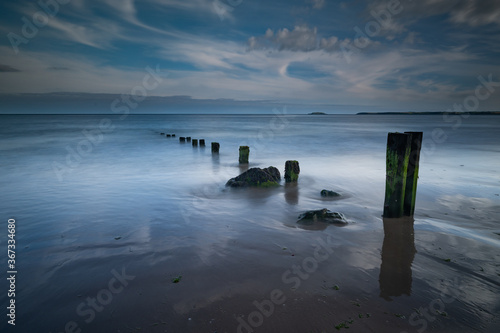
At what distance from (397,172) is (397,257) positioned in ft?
8.20

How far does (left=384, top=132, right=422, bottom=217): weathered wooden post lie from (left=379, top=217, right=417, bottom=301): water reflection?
0.29m

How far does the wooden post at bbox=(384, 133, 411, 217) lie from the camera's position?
6410 millimetres

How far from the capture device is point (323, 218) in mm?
6301

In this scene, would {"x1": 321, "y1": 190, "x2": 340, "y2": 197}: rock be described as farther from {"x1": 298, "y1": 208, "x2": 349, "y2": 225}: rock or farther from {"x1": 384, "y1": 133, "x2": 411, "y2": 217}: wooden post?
{"x1": 298, "y1": 208, "x2": 349, "y2": 225}: rock

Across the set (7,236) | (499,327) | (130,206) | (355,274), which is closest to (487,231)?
(499,327)

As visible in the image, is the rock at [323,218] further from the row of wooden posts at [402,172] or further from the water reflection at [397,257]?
the row of wooden posts at [402,172]

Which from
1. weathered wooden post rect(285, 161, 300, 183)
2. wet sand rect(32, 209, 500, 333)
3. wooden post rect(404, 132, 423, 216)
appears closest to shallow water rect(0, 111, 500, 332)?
wet sand rect(32, 209, 500, 333)

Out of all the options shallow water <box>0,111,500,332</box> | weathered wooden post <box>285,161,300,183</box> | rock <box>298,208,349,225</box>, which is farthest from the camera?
weathered wooden post <box>285,161,300,183</box>

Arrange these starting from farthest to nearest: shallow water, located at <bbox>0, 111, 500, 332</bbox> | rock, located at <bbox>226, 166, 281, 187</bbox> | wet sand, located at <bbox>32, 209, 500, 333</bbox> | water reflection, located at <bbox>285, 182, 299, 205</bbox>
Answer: rock, located at <bbox>226, 166, 281, 187</bbox>
water reflection, located at <bbox>285, 182, 299, 205</bbox>
shallow water, located at <bbox>0, 111, 500, 332</bbox>
wet sand, located at <bbox>32, 209, 500, 333</bbox>

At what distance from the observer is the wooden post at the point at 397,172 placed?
641 centimetres

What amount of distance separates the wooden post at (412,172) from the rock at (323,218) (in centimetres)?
175

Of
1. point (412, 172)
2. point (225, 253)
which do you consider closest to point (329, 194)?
point (412, 172)

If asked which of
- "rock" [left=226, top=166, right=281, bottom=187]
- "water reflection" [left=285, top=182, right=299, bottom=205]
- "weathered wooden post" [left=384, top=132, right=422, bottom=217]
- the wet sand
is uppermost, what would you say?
"weathered wooden post" [left=384, top=132, right=422, bottom=217]

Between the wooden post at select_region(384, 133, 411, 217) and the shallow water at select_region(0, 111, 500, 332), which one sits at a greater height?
the wooden post at select_region(384, 133, 411, 217)
